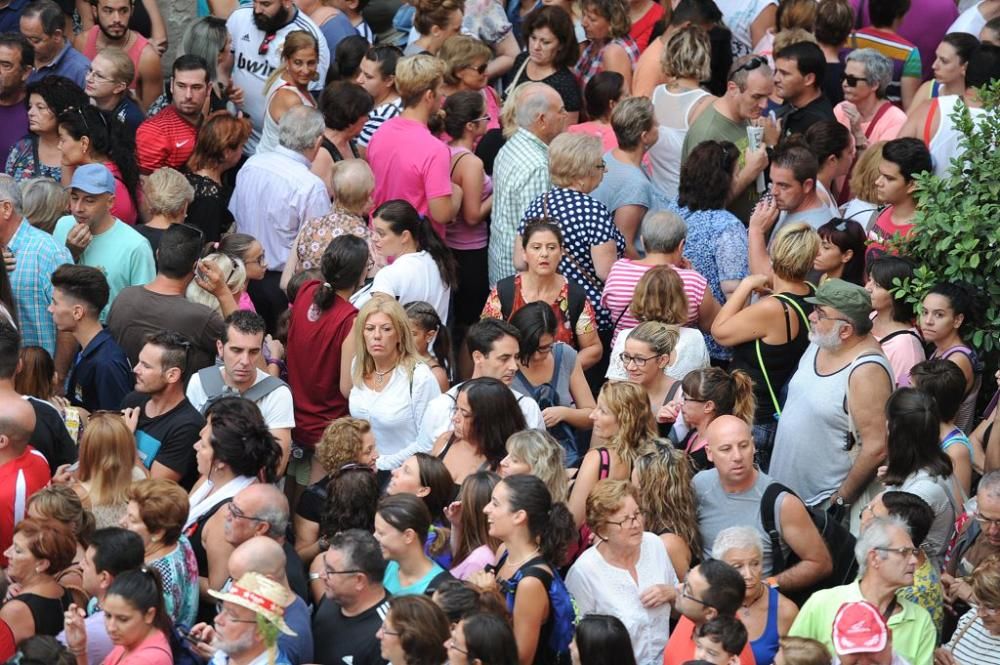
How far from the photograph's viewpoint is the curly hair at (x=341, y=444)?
23.9ft

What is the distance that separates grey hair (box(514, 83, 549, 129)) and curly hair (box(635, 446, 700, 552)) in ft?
9.95

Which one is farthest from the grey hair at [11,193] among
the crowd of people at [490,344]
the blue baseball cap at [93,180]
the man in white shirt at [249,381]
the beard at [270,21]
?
the beard at [270,21]

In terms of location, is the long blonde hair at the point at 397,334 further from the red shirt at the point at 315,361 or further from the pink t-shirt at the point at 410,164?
the pink t-shirt at the point at 410,164

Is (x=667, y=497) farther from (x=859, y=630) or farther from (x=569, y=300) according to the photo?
(x=569, y=300)

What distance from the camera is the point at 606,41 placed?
11.0m

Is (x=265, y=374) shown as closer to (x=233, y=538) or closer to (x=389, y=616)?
(x=233, y=538)

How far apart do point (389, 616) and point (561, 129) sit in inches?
174

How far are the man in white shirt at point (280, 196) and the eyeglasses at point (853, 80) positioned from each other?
328cm

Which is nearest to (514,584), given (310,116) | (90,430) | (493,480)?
(493,480)

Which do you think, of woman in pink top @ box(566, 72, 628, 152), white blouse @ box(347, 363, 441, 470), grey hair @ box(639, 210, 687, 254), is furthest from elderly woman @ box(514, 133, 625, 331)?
white blouse @ box(347, 363, 441, 470)

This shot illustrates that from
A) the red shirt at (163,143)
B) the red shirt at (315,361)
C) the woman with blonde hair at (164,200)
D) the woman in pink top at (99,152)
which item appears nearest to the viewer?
the red shirt at (315,361)

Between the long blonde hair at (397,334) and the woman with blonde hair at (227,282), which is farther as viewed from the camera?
the woman with blonde hair at (227,282)

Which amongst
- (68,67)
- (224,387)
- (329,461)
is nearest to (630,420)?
(329,461)

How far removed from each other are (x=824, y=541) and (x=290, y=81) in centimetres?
494
